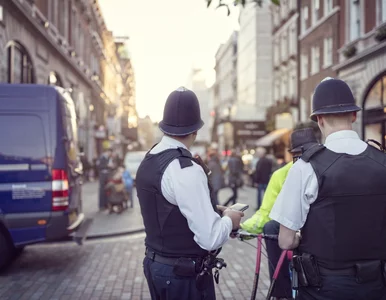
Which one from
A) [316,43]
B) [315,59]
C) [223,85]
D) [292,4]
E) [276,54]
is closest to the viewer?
[316,43]

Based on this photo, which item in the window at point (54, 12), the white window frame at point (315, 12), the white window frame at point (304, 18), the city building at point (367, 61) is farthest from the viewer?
the white window frame at point (304, 18)

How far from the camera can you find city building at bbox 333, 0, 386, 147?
16.7 m

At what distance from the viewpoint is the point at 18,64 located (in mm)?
16359

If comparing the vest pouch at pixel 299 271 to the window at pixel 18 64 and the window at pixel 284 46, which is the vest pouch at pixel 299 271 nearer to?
the window at pixel 18 64

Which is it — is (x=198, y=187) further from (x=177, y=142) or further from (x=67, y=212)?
(x=67, y=212)

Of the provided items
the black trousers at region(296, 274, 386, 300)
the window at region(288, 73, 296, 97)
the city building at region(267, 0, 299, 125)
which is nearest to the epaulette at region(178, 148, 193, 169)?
the black trousers at region(296, 274, 386, 300)

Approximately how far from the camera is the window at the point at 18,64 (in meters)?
15.2

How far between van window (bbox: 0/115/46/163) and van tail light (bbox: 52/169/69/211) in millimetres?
317

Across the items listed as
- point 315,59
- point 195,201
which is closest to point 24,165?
point 195,201

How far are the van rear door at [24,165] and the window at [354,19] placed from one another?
16.0 meters

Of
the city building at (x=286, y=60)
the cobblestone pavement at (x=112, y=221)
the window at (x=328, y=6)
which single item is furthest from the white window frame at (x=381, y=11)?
the city building at (x=286, y=60)

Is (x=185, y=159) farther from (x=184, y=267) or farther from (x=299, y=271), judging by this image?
(x=299, y=271)

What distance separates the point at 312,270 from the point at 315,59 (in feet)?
83.2

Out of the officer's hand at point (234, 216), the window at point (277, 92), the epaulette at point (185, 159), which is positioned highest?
the window at point (277, 92)
